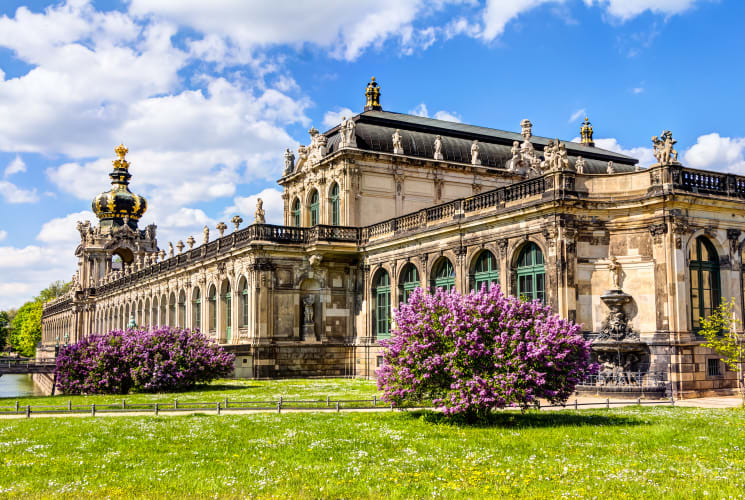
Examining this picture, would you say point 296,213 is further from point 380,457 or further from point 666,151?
point 380,457

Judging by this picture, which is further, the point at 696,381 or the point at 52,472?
the point at 696,381

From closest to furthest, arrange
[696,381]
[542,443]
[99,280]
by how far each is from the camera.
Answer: [542,443], [696,381], [99,280]

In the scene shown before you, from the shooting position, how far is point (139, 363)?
36281 mm

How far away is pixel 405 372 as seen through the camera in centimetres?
2152

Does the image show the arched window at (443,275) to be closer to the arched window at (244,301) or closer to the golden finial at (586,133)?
the arched window at (244,301)

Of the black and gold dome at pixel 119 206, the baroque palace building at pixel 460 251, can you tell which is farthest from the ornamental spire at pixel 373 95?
the black and gold dome at pixel 119 206

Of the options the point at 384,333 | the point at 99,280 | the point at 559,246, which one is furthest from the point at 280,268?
the point at 99,280

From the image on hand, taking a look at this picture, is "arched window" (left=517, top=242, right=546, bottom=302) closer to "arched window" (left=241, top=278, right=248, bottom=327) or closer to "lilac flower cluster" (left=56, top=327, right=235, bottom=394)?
"lilac flower cluster" (left=56, top=327, right=235, bottom=394)

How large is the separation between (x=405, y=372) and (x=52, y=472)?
31.8 feet

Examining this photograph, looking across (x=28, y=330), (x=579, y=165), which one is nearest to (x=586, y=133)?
(x=579, y=165)

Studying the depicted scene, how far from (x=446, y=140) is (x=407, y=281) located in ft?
45.5

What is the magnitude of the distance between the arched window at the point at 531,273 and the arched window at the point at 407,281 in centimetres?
874

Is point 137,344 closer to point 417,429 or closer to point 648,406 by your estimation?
point 417,429

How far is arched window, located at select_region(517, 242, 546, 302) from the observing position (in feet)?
→ 109
